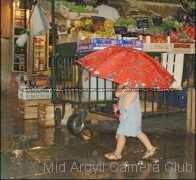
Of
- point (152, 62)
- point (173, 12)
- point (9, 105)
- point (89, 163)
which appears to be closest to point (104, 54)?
point (152, 62)

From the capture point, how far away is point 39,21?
30.6 feet

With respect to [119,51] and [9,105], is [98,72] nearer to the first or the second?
[119,51]

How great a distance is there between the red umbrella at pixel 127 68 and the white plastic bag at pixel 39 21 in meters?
2.49

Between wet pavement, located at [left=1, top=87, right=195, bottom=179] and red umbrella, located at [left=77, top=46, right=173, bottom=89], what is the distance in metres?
1.04

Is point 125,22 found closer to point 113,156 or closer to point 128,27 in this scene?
point 128,27

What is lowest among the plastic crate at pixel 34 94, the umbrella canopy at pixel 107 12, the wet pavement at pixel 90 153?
the wet pavement at pixel 90 153

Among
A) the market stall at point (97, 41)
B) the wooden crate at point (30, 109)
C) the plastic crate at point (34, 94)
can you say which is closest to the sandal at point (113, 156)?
the market stall at point (97, 41)

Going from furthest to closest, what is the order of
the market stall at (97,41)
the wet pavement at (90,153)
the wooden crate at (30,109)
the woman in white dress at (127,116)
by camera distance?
the wooden crate at (30,109), the market stall at (97,41), the woman in white dress at (127,116), the wet pavement at (90,153)

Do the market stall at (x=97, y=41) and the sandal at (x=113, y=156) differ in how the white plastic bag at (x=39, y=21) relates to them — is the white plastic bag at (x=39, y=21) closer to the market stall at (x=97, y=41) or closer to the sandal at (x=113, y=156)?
the market stall at (x=97, y=41)

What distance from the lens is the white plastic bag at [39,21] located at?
9.27 m

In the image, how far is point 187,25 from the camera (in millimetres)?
10141

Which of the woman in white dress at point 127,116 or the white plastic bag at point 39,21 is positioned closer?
the woman in white dress at point 127,116

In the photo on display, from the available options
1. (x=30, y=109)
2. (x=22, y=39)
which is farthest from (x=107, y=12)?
(x=22, y=39)

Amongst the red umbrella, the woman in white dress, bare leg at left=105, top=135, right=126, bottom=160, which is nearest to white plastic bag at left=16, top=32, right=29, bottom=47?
the red umbrella
